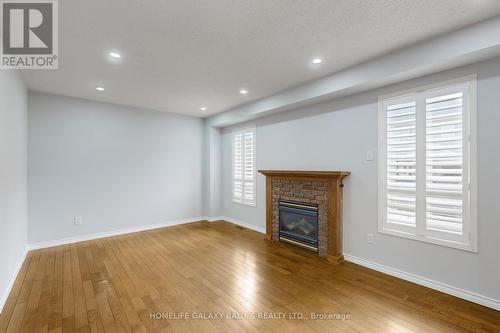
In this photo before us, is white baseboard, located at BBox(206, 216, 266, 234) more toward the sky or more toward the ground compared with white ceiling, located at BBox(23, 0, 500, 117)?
more toward the ground

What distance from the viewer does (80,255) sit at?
12.0 feet

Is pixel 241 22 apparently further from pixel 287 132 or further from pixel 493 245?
pixel 493 245

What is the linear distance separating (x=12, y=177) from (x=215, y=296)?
9.19 ft

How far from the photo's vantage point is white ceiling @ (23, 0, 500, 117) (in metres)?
1.92

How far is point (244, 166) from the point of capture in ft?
17.8

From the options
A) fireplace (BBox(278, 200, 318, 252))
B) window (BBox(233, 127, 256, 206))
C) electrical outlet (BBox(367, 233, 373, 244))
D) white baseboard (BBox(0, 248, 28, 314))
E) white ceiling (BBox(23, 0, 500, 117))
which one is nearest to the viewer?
white ceiling (BBox(23, 0, 500, 117))

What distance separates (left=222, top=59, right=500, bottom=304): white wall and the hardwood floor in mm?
283

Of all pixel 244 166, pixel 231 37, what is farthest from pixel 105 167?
pixel 231 37

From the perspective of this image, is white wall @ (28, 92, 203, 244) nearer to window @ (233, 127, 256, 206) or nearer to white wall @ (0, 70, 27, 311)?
white wall @ (0, 70, 27, 311)

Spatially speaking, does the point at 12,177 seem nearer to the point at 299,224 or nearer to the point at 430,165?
the point at 299,224

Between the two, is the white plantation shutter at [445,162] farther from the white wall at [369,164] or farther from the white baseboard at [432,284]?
the white baseboard at [432,284]

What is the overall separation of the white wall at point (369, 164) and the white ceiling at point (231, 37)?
0.68m

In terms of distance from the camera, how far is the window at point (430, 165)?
244cm

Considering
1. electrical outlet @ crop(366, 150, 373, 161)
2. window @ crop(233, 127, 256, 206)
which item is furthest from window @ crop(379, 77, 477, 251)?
window @ crop(233, 127, 256, 206)
